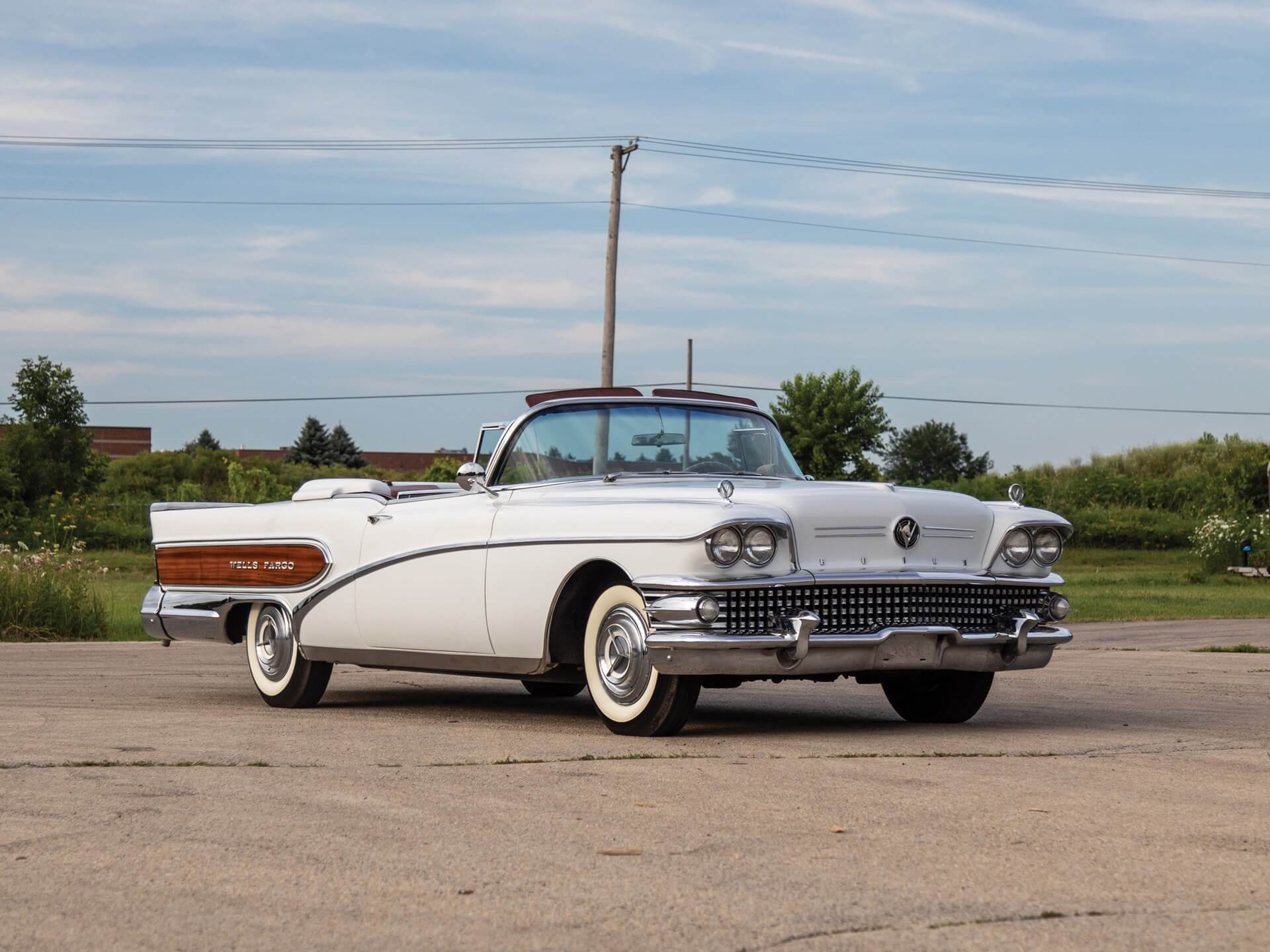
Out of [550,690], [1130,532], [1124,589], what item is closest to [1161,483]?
[1130,532]

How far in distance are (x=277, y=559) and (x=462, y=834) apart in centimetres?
510

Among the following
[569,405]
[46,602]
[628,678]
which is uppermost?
[569,405]

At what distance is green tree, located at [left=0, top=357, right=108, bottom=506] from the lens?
49.1 metres

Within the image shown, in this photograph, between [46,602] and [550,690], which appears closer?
[550,690]

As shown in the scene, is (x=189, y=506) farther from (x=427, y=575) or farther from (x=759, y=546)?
(x=759, y=546)

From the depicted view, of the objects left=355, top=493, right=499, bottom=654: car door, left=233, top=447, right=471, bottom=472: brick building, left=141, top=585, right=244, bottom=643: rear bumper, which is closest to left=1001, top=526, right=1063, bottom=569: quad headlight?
left=355, top=493, right=499, bottom=654: car door

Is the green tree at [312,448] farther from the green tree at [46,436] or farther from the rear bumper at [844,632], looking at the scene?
the rear bumper at [844,632]

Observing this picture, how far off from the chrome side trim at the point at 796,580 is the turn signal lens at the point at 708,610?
0.05 meters

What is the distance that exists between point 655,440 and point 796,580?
1941 mm

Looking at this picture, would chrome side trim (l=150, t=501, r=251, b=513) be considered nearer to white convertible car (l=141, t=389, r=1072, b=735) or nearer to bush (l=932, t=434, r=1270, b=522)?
white convertible car (l=141, t=389, r=1072, b=735)

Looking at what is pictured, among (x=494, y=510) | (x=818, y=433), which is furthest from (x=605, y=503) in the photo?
(x=818, y=433)

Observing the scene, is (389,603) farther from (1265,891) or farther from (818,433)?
(818,433)

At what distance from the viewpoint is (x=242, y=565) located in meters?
10.2

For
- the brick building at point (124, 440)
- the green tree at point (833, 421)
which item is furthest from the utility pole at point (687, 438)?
the brick building at point (124, 440)
